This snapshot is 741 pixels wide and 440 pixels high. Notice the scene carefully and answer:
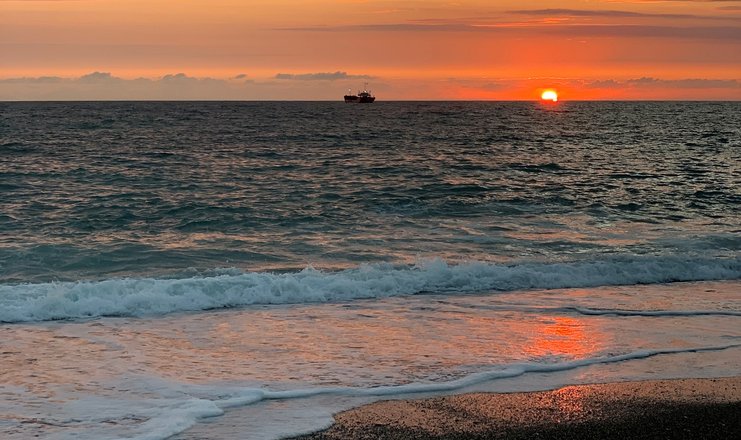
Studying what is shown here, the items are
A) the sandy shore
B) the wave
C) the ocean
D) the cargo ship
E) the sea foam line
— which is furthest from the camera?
the cargo ship

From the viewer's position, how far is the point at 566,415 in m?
6.76

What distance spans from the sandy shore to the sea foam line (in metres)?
0.30

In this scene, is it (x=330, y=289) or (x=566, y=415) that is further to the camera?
(x=330, y=289)

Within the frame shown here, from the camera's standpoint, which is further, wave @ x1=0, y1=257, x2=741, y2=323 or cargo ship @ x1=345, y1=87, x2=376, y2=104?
cargo ship @ x1=345, y1=87, x2=376, y2=104

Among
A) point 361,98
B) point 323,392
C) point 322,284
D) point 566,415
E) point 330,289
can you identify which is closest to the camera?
point 566,415

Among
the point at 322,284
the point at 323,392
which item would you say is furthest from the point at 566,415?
the point at 322,284

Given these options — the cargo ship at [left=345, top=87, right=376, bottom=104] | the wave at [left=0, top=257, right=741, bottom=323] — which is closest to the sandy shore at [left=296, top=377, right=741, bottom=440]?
the wave at [left=0, top=257, right=741, bottom=323]

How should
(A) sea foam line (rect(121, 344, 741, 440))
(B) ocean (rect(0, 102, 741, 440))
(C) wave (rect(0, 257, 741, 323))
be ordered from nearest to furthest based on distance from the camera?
(A) sea foam line (rect(121, 344, 741, 440)) < (B) ocean (rect(0, 102, 741, 440)) < (C) wave (rect(0, 257, 741, 323))

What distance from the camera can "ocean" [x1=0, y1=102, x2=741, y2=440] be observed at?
753 cm

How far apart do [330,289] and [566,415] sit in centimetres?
617

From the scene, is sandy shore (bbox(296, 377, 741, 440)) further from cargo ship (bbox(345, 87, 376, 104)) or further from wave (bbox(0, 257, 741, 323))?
cargo ship (bbox(345, 87, 376, 104))

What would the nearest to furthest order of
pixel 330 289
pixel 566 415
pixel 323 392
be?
1. pixel 566 415
2. pixel 323 392
3. pixel 330 289

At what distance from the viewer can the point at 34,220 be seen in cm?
1956

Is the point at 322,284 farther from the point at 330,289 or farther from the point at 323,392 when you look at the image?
the point at 323,392
